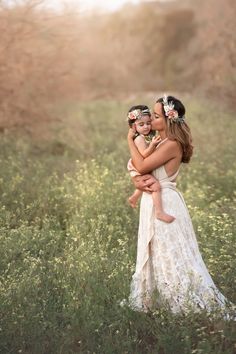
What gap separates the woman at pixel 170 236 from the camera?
17.7 feet

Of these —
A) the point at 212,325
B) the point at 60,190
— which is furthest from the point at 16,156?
the point at 212,325

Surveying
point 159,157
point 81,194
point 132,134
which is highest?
point 81,194

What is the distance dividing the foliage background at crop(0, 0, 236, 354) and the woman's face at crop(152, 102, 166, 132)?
1369mm

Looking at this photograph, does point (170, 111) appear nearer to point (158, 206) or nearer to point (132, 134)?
point (132, 134)

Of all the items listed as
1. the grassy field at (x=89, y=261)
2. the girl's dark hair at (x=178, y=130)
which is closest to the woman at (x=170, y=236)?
the girl's dark hair at (x=178, y=130)

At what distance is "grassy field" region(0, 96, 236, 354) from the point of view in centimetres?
502

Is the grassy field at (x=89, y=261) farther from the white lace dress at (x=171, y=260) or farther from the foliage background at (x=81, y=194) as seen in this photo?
the white lace dress at (x=171, y=260)

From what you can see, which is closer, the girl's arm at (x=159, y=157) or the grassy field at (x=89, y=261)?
the grassy field at (x=89, y=261)

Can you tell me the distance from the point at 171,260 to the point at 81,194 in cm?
350

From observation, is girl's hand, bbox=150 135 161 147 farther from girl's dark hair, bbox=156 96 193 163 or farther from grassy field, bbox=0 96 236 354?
grassy field, bbox=0 96 236 354

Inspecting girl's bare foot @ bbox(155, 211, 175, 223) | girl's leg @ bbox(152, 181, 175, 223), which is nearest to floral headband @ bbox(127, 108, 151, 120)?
girl's leg @ bbox(152, 181, 175, 223)

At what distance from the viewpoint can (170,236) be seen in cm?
544

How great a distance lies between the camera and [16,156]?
11.7 metres

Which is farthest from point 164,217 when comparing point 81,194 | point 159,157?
point 81,194
